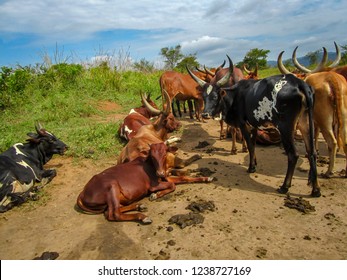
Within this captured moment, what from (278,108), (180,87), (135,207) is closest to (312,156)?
(278,108)

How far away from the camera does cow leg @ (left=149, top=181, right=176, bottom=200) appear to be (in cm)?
490

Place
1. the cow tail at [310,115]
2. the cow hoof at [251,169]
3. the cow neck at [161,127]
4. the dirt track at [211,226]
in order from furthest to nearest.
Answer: the cow neck at [161,127]
the cow hoof at [251,169]
the cow tail at [310,115]
the dirt track at [211,226]

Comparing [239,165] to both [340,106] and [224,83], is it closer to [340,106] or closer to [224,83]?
[224,83]

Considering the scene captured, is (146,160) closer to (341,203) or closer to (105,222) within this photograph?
(105,222)

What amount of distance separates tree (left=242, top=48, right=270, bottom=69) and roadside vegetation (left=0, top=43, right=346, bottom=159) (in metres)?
17.3

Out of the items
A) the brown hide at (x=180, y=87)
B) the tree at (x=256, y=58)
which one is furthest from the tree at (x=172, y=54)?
the brown hide at (x=180, y=87)

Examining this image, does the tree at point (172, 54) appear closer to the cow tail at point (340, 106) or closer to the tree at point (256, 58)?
the tree at point (256, 58)

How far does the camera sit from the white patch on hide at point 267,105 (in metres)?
4.48

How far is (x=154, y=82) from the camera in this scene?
15.8 meters

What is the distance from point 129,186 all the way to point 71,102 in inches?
283

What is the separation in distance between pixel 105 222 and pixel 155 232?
80cm

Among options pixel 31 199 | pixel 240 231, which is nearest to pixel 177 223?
pixel 240 231

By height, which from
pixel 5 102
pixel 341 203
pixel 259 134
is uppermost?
pixel 5 102

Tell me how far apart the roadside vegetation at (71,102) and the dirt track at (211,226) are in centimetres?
214
